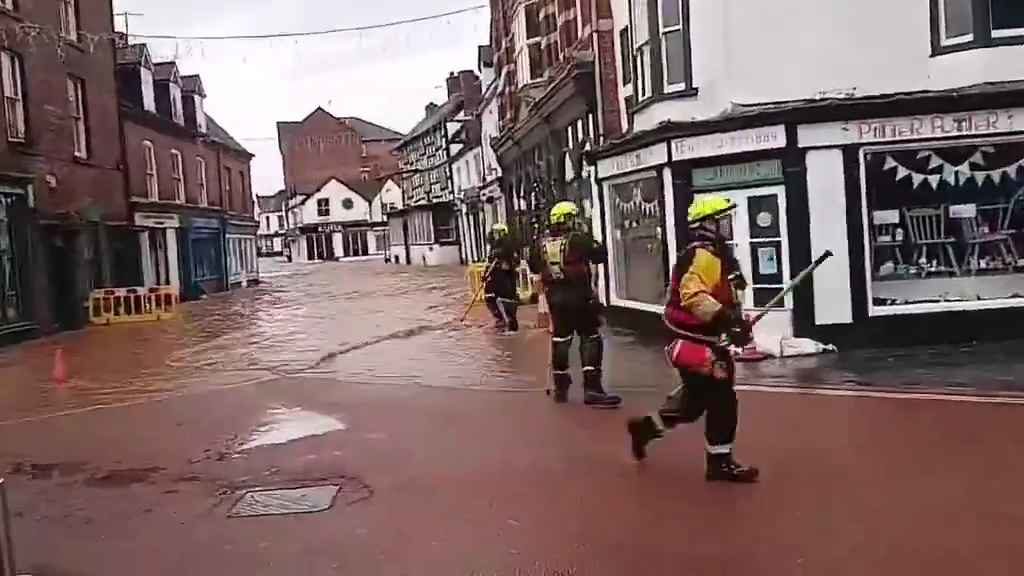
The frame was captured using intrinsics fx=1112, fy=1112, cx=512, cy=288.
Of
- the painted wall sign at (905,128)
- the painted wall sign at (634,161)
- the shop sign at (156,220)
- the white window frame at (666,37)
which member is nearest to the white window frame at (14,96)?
the shop sign at (156,220)

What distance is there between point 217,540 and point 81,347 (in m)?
14.8

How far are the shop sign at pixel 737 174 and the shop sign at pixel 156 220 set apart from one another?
65.4 ft

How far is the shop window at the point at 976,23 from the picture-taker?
13250 mm

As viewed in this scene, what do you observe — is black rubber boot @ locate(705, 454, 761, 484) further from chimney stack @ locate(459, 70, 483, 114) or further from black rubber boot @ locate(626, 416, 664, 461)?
chimney stack @ locate(459, 70, 483, 114)

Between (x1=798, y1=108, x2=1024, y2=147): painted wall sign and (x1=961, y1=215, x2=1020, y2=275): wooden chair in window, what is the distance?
124 cm

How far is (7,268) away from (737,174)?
14417mm

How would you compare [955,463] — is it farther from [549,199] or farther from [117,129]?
[117,129]

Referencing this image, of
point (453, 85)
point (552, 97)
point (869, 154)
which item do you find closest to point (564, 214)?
point (869, 154)

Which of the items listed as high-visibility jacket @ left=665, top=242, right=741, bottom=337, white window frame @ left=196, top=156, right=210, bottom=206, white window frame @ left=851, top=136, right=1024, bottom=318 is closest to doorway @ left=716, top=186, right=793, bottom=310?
white window frame @ left=851, top=136, right=1024, bottom=318

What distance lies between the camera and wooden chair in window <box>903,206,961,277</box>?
1379 cm

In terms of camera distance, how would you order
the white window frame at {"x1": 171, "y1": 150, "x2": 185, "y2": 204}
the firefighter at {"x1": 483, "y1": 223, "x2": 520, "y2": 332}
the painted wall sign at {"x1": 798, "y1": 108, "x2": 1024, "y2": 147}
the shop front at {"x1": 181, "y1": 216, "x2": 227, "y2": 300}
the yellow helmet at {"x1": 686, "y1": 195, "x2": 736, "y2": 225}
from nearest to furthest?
the yellow helmet at {"x1": 686, "y1": 195, "x2": 736, "y2": 225}, the painted wall sign at {"x1": 798, "y1": 108, "x2": 1024, "y2": 147}, the firefighter at {"x1": 483, "y1": 223, "x2": 520, "y2": 332}, the white window frame at {"x1": 171, "y1": 150, "x2": 185, "y2": 204}, the shop front at {"x1": 181, "y1": 216, "x2": 227, "y2": 300}

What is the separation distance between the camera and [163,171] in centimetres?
3369

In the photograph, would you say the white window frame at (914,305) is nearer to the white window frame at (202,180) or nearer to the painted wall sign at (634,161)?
the painted wall sign at (634,161)

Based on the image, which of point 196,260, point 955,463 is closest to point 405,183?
point 196,260
